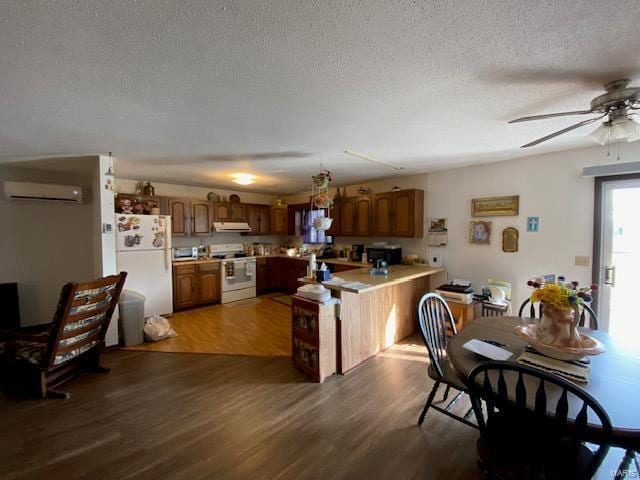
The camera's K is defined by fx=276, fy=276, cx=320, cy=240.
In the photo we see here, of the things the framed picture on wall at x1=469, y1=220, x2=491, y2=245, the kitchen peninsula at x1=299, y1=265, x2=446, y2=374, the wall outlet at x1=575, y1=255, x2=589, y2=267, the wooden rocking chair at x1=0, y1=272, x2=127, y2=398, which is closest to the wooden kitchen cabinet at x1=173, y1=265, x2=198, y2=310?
the wooden rocking chair at x1=0, y1=272, x2=127, y2=398

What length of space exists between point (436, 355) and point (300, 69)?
81.5 inches

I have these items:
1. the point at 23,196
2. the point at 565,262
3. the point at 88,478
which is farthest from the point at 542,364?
the point at 23,196

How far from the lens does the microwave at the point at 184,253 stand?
489 cm

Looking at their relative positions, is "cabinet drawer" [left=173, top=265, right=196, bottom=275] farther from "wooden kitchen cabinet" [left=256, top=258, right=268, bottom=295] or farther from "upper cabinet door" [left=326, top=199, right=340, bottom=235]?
"upper cabinet door" [left=326, top=199, right=340, bottom=235]

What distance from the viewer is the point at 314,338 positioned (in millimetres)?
2613

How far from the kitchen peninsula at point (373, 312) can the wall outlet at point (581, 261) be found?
1.48 m

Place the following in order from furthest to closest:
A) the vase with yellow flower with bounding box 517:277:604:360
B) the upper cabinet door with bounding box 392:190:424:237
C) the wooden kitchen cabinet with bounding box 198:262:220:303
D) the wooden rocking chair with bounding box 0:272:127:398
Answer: the wooden kitchen cabinet with bounding box 198:262:220:303, the upper cabinet door with bounding box 392:190:424:237, the wooden rocking chair with bounding box 0:272:127:398, the vase with yellow flower with bounding box 517:277:604:360

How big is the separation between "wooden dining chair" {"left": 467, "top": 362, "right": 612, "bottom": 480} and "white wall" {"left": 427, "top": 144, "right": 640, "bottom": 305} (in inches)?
101

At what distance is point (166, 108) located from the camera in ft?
6.38

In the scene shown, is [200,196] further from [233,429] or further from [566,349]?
[566,349]

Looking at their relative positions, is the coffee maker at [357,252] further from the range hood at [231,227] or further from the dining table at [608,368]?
the dining table at [608,368]

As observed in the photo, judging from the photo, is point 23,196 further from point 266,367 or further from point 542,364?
point 542,364

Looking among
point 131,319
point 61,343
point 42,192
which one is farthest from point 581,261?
point 42,192

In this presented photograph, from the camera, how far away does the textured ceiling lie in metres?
1.12
